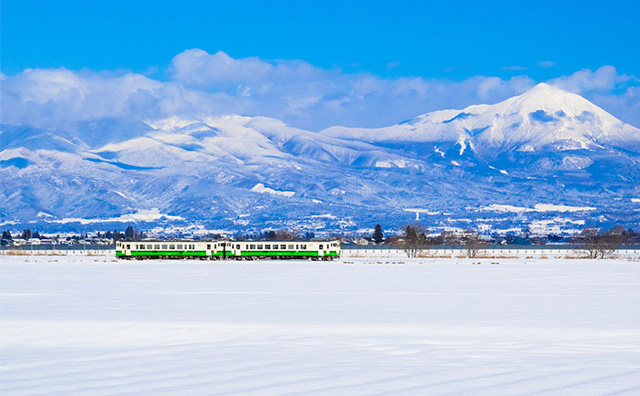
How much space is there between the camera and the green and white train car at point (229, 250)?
96.1 metres

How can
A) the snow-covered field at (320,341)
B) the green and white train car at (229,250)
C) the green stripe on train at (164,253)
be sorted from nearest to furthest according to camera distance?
1. the snow-covered field at (320,341)
2. the green and white train car at (229,250)
3. the green stripe on train at (164,253)

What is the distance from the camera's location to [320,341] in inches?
808

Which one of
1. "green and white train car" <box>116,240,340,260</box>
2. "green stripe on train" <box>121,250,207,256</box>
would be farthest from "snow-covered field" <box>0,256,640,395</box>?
"green stripe on train" <box>121,250,207,256</box>

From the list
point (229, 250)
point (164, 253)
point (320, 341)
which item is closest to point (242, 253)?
point (229, 250)

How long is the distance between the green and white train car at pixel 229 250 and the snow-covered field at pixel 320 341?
5851cm

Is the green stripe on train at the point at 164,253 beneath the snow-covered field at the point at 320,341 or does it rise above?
above

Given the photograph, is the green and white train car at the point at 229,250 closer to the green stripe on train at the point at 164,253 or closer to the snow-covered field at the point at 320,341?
the green stripe on train at the point at 164,253

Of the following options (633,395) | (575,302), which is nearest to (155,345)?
(633,395)

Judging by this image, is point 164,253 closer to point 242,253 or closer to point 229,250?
point 229,250

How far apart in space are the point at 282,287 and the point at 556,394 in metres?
26.7

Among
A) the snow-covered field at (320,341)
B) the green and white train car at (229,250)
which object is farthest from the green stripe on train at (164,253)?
the snow-covered field at (320,341)

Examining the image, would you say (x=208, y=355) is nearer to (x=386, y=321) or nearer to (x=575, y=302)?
(x=386, y=321)

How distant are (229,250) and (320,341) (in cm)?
7787

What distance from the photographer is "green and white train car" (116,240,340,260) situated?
96125 millimetres
